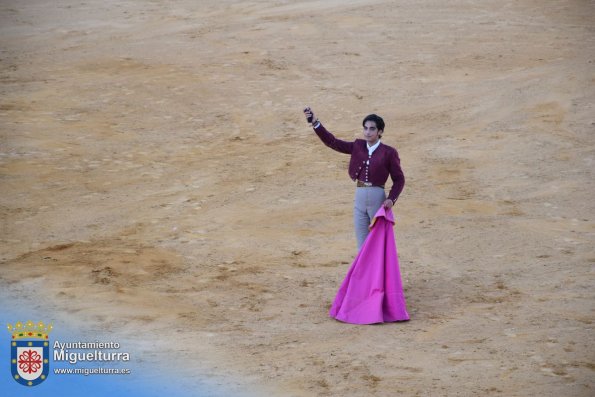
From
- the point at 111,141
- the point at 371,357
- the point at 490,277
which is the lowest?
the point at 371,357

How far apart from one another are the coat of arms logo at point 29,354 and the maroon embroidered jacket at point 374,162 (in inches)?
99.2

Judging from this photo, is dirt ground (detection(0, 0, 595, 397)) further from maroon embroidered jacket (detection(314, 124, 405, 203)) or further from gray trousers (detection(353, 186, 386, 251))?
maroon embroidered jacket (detection(314, 124, 405, 203))

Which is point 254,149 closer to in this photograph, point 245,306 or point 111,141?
point 111,141

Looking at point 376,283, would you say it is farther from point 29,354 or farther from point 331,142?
point 29,354

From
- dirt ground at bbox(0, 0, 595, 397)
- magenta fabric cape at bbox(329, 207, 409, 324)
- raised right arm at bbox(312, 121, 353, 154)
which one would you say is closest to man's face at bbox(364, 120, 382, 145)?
raised right arm at bbox(312, 121, 353, 154)

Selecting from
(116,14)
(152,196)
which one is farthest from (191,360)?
(116,14)

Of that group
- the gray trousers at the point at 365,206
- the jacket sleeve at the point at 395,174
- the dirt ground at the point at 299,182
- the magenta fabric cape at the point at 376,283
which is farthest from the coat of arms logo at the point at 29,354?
the jacket sleeve at the point at 395,174

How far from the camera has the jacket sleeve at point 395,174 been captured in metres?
7.33

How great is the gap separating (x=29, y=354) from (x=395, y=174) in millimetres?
2976

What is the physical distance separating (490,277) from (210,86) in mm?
6445

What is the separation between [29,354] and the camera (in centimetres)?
635

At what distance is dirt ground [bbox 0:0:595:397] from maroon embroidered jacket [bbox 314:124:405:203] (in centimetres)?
108

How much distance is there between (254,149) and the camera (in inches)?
469

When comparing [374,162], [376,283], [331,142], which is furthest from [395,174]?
[376,283]
